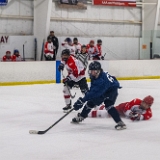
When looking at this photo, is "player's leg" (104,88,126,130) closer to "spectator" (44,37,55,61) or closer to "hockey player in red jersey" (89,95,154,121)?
"hockey player in red jersey" (89,95,154,121)

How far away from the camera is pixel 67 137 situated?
20.3 feet

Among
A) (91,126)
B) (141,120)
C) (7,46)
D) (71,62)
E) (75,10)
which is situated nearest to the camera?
(91,126)

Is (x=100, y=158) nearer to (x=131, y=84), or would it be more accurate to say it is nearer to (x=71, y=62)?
(x=71, y=62)

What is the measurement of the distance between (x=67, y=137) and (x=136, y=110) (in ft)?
5.36

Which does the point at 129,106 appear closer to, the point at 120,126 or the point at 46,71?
the point at 120,126

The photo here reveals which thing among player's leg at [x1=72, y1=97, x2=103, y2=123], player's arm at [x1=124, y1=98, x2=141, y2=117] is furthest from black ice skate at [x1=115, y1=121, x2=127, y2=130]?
player's arm at [x1=124, y1=98, x2=141, y2=117]

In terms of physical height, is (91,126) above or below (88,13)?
below

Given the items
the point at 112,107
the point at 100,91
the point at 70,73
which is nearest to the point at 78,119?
the point at 112,107

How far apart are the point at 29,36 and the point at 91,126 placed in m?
12.2

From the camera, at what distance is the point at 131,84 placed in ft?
46.3

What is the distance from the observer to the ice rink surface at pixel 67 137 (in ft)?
16.9

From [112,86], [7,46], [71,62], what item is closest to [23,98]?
[71,62]

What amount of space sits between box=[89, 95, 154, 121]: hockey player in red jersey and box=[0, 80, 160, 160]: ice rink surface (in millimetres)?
103

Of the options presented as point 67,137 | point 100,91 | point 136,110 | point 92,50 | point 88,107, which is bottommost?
point 67,137
